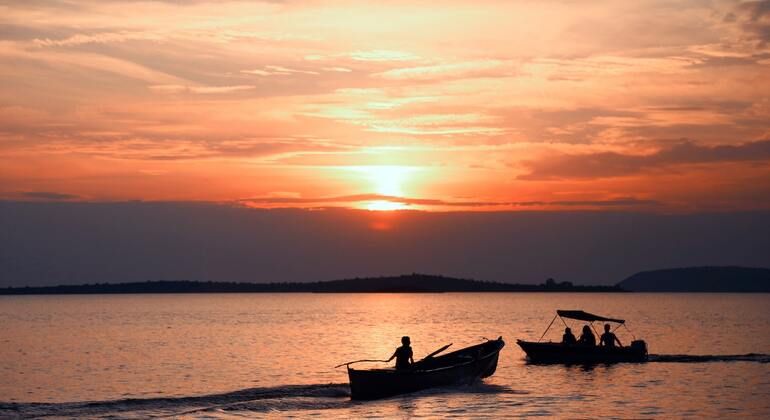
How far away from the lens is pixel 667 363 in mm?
62625

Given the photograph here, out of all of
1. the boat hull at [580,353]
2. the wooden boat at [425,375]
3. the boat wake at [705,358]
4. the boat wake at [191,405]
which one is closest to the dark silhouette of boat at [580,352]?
the boat hull at [580,353]

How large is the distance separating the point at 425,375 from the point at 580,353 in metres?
17.7

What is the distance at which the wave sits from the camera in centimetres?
3953

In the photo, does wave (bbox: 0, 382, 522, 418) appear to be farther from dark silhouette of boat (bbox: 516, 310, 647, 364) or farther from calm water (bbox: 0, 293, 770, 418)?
dark silhouette of boat (bbox: 516, 310, 647, 364)

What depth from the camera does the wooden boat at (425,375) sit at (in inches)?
1619

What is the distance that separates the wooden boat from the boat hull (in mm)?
8828

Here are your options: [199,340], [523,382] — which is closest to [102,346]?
[199,340]

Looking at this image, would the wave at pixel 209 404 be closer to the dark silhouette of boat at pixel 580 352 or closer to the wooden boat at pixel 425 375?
the wooden boat at pixel 425 375

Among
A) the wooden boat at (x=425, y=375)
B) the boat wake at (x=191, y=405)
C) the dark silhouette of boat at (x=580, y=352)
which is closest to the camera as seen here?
the boat wake at (x=191, y=405)

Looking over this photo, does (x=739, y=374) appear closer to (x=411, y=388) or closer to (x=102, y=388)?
(x=411, y=388)

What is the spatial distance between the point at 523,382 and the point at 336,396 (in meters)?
12.4

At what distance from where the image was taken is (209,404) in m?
41.6

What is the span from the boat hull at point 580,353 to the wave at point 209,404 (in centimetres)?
1225

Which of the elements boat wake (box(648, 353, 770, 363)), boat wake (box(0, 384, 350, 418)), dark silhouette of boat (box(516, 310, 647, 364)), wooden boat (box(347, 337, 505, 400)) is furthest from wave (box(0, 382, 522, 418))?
boat wake (box(648, 353, 770, 363))
